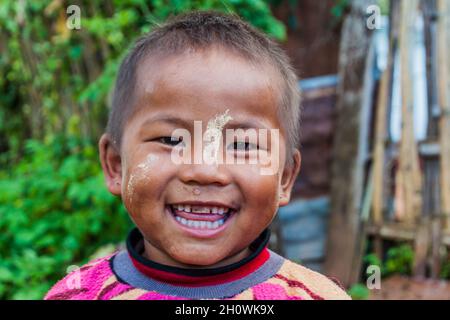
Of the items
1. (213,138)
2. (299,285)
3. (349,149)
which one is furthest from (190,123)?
(349,149)

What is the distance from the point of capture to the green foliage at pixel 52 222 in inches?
124

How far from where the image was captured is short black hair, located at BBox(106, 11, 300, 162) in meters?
1.37

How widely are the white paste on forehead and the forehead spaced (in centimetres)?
2

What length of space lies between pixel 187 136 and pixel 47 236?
2.48 metres

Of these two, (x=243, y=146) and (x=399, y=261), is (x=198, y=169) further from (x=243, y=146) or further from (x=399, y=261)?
(x=399, y=261)

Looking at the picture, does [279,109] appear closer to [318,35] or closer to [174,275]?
[174,275]

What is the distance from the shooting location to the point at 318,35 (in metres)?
4.90

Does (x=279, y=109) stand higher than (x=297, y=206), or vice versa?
(x=279, y=109)

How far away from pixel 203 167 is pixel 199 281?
280 mm

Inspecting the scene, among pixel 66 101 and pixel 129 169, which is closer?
pixel 129 169

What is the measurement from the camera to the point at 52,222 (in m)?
3.63
